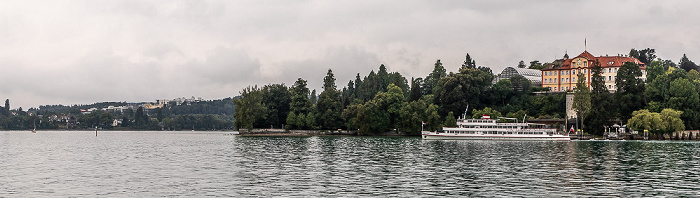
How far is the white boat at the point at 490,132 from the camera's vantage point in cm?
14425

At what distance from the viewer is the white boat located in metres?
144

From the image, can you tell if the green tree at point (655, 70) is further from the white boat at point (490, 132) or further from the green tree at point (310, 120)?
the green tree at point (310, 120)

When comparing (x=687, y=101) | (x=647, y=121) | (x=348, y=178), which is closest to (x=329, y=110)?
(x=647, y=121)

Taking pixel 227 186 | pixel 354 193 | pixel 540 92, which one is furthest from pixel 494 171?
pixel 540 92

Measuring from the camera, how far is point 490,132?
148 meters

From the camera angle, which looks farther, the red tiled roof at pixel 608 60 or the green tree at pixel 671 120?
the red tiled roof at pixel 608 60

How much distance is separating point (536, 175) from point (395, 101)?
12892cm

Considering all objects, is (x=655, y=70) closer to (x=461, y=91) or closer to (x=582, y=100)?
(x=582, y=100)

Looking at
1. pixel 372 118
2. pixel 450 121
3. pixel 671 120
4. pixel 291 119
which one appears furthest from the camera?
pixel 291 119

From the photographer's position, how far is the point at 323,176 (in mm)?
48250

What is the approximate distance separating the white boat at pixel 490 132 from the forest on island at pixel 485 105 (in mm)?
12452

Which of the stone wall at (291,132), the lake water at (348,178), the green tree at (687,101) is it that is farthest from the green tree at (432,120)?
the lake water at (348,178)

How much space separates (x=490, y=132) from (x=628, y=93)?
3602 centimetres

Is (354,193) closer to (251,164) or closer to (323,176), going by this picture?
(323,176)
